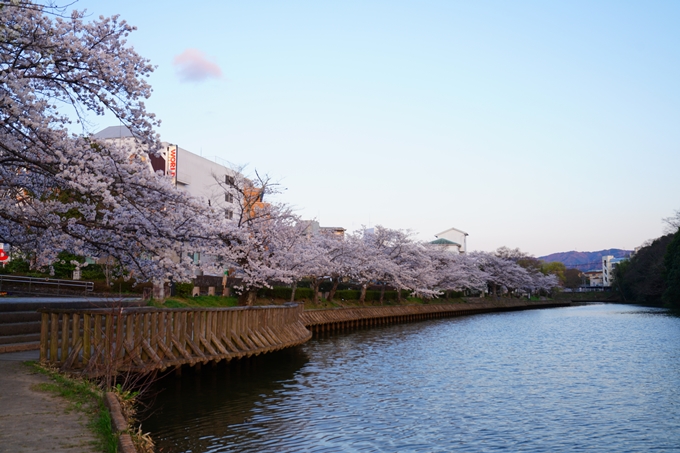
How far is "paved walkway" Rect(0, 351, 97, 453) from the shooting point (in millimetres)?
7727

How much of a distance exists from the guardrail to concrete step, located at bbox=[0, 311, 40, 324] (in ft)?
60.9

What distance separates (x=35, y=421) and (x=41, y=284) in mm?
32074

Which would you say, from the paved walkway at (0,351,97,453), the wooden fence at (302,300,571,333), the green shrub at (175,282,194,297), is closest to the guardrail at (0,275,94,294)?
the green shrub at (175,282,194,297)

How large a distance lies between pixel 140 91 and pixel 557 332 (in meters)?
38.4

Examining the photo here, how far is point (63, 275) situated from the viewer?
4350 cm

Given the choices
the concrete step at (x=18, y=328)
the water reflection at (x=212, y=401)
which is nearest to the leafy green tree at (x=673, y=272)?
the water reflection at (x=212, y=401)

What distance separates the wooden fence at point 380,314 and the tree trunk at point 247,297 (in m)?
3.39

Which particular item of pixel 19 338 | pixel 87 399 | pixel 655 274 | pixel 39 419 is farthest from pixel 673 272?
pixel 39 419

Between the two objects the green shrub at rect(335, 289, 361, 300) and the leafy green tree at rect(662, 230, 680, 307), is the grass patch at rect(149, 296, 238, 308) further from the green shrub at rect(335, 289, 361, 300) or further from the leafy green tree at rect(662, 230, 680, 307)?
the leafy green tree at rect(662, 230, 680, 307)

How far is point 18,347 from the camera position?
1533 cm

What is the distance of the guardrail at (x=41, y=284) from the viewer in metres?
34.5

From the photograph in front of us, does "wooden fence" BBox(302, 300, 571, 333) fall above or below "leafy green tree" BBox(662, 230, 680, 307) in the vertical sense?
below

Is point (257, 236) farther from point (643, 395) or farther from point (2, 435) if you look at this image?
point (2, 435)

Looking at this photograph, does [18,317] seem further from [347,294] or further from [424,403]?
[347,294]
